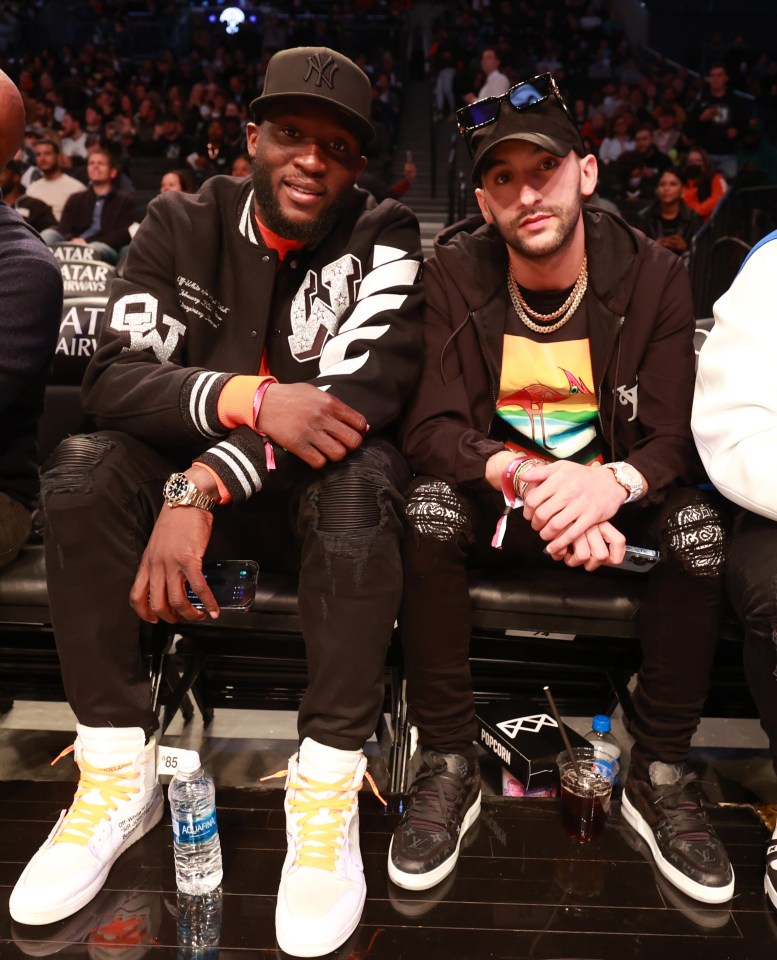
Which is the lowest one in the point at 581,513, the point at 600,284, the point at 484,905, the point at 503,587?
the point at 484,905

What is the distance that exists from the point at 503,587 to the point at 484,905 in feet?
2.19

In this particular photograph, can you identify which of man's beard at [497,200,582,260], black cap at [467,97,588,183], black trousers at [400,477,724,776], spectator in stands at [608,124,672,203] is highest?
spectator in stands at [608,124,672,203]

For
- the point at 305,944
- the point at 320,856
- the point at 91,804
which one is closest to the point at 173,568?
the point at 91,804

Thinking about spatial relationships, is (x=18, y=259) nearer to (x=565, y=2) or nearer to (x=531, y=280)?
(x=531, y=280)

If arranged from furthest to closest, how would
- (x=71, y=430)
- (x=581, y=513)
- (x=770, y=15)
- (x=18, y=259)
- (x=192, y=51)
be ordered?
(x=770, y=15)
(x=192, y=51)
(x=71, y=430)
(x=18, y=259)
(x=581, y=513)

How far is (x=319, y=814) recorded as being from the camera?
170 centimetres

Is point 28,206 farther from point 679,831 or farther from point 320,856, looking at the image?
point 679,831

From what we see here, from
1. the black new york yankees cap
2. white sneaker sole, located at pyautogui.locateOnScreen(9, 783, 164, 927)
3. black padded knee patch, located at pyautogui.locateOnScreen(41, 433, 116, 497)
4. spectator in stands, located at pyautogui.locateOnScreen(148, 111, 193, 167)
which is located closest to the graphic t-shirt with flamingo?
the black new york yankees cap

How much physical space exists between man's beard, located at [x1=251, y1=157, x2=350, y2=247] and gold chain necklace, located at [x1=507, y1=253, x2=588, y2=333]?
1.50ft

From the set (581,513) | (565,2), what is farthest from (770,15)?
(581,513)

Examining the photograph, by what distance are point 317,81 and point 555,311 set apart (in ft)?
2.48

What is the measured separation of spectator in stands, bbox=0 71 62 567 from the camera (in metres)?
2.06

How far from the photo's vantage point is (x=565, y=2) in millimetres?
17141

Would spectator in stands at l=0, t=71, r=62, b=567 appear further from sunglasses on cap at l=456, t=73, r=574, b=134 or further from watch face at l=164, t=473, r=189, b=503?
sunglasses on cap at l=456, t=73, r=574, b=134
